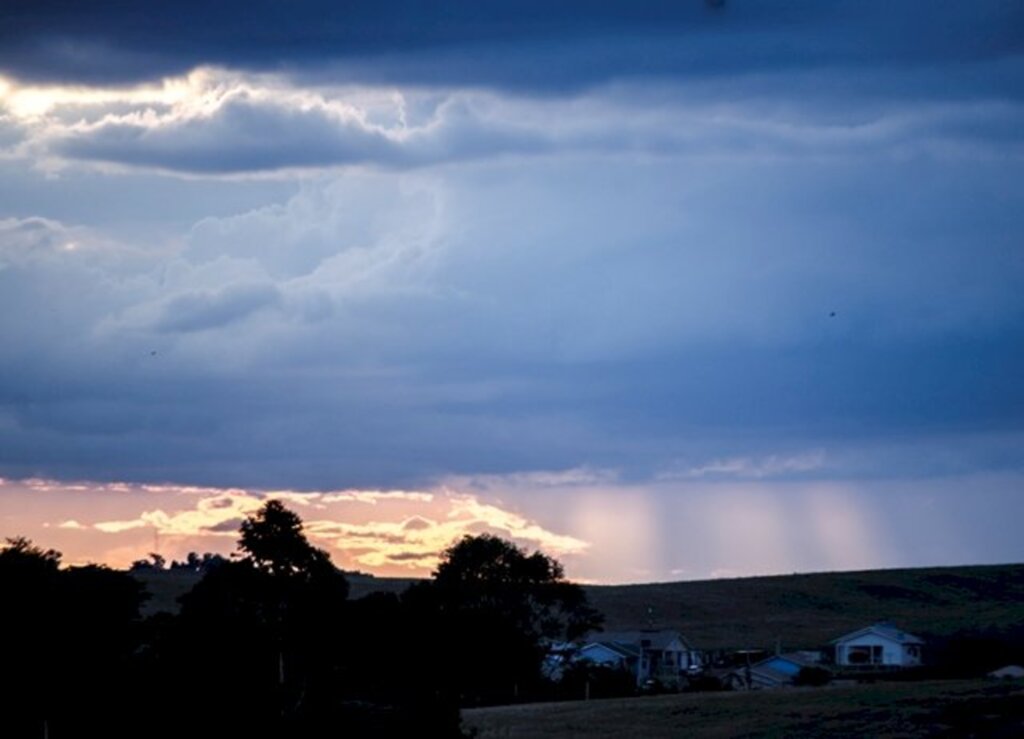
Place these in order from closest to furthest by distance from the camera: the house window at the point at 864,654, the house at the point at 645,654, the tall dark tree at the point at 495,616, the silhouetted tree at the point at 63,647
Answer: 1. the silhouetted tree at the point at 63,647
2. the tall dark tree at the point at 495,616
3. the house at the point at 645,654
4. the house window at the point at 864,654

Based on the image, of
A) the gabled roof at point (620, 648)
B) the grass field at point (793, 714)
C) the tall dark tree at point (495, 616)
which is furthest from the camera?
the gabled roof at point (620, 648)

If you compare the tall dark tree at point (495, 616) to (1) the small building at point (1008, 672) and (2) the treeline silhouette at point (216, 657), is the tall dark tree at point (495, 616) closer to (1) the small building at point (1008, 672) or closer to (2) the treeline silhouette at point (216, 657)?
(2) the treeline silhouette at point (216, 657)

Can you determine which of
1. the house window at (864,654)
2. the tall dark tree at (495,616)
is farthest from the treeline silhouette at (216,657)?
the house window at (864,654)

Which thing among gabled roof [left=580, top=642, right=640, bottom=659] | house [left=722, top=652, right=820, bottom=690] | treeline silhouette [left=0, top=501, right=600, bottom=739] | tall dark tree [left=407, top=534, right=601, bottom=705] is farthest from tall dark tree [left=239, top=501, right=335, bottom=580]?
gabled roof [left=580, top=642, right=640, bottom=659]

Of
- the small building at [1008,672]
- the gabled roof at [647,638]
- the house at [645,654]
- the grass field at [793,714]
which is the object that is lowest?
the grass field at [793,714]

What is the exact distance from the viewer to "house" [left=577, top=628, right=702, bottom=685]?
150m

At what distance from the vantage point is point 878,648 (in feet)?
505

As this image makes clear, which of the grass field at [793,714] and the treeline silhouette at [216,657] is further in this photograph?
the grass field at [793,714]

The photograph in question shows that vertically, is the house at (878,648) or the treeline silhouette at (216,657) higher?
the house at (878,648)

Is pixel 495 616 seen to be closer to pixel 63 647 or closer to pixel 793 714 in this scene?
pixel 793 714

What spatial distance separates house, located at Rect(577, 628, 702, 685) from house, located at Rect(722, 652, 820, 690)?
34.1ft

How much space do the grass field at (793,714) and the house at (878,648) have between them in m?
47.2

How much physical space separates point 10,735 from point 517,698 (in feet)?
187

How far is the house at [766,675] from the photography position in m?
127
